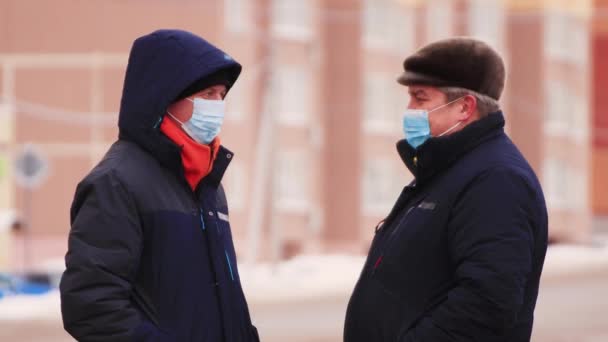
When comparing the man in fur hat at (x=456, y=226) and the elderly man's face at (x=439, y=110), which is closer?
the man in fur hat at (x=456, y=226)

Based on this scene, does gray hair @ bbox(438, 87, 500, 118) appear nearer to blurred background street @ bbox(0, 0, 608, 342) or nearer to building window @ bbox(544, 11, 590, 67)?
blurred background street @ bbox(0, 0, 608, 342)

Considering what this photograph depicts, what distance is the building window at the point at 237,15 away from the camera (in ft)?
138

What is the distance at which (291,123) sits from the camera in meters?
47.1

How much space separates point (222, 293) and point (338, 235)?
46.3 metres

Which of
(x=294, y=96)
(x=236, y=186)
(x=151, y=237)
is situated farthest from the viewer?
(x=294, y=96)

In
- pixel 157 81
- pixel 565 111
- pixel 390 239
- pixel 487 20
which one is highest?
pixel 157 81

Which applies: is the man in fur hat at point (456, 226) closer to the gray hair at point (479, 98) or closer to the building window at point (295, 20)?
the gray hair at point (479, 98)

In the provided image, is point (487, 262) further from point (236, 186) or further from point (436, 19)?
point (436, 19)

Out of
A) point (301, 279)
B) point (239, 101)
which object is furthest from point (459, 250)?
point (239, 101)

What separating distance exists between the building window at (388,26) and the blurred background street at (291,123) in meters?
0.07

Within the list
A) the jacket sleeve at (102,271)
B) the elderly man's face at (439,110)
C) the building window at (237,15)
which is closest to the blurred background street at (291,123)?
the building window at (237,15)

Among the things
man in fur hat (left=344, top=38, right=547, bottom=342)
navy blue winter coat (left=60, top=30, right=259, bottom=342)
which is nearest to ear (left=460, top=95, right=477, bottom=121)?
man in fur hat (left=344, top=38, right=547, bottom=342)

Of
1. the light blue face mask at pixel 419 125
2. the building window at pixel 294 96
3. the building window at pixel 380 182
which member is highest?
the light blue face mask at pixel 419 125

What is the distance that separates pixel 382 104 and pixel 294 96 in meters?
5.66
